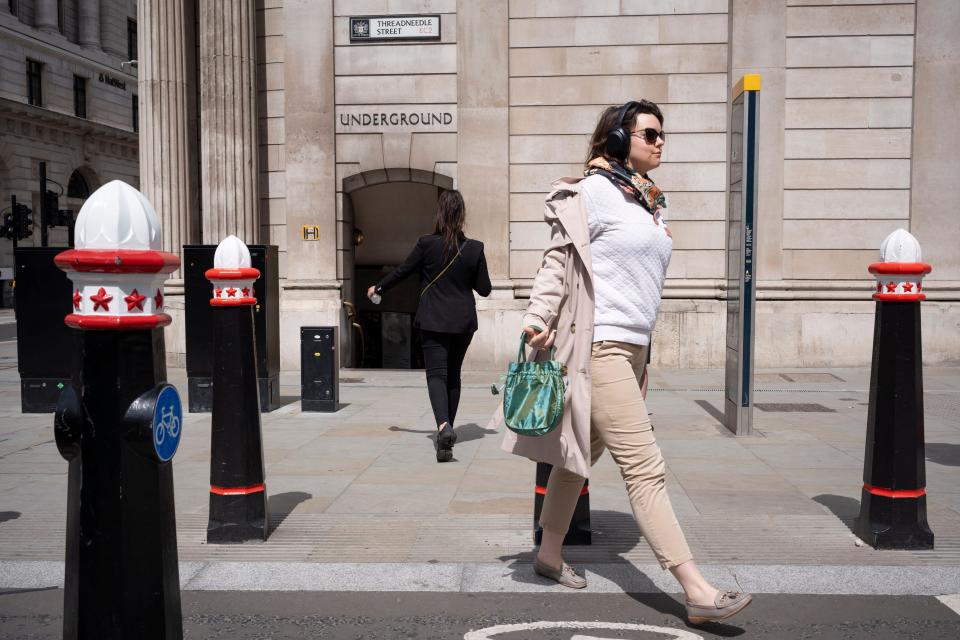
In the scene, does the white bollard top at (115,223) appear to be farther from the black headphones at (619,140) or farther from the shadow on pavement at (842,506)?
the shadow on pavement at (842,506)

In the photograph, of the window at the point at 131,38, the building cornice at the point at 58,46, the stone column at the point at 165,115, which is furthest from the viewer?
the window at the point at 131,38

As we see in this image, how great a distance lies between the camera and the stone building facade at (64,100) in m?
41.0

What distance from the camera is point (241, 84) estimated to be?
44.0 ft

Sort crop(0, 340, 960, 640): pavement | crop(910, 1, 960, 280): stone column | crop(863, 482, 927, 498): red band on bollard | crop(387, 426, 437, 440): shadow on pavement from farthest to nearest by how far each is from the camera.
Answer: crop(910, 1, 960, 280): stone column
crop(387, 426, 437, 440): shadow on pavement
crop(863, 482, 927, 498): red band on bollard
crop(0, 340, 960, 640): pavement

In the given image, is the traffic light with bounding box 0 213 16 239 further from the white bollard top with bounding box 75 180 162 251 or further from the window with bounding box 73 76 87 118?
the white bollard top with bounding box 75 180 162 251

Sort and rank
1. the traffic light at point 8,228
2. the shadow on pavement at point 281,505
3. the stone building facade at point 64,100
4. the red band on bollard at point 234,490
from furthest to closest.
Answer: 1. the stone building facade at point 64,100
2. the traffic light at point 8,228
3. the shadow on pavement at point 281,505
4. the red band on bollard at point 234,490

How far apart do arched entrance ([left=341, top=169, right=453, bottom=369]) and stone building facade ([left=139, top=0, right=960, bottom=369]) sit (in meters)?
0.13

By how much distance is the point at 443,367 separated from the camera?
23.5 feet

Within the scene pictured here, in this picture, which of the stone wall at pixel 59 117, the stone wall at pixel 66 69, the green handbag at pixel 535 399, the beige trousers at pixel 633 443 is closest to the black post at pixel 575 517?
the beige trousers at pixel 633 443

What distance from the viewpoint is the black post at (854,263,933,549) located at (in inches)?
182

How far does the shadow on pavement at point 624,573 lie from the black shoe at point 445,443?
1791 millimetres

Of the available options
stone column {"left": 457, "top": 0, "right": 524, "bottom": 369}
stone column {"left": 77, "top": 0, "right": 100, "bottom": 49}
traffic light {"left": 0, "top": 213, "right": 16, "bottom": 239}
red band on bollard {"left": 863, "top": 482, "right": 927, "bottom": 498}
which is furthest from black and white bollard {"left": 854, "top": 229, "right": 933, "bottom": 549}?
stone column {"left": 77, "top": 0, "right": 100, "bottom": 49}

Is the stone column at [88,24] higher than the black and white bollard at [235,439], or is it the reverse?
the stone column at [88,24]

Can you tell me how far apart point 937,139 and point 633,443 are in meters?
11.0
